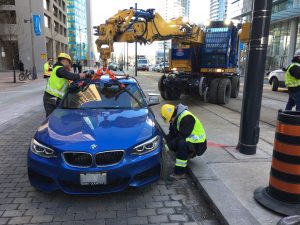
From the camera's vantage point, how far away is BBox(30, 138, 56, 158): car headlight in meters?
3.75

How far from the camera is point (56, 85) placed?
6.12m

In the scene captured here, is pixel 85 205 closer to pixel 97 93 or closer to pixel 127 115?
pixel 127 115

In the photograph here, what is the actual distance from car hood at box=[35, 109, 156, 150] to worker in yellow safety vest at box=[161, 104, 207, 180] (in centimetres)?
38

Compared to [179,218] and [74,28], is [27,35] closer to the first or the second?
[179,218]

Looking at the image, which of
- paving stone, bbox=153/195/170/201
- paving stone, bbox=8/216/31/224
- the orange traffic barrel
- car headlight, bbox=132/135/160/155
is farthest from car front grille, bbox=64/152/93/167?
the orange traffic barrel

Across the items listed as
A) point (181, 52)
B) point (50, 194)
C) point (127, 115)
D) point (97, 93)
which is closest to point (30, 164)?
point (50, 194)

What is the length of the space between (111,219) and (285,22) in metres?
39.9

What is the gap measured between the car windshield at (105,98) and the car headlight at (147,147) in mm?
1214

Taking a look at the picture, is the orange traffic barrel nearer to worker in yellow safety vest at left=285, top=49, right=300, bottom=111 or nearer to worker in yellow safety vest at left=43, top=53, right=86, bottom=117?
worker in yellow safety vest at left=43, top=53, right=86, bottom=117

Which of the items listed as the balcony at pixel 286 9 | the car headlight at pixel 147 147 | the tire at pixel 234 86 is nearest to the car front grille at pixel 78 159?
the car headlight at pixel 147 147

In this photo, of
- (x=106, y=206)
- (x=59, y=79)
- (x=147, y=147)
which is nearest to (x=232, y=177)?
(x=147, y=147)

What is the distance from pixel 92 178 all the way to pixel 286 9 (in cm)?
3404

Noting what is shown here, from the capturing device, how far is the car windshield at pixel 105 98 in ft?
17.0

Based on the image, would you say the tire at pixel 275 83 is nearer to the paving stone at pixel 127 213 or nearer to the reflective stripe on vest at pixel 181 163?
the reflective stripe on vest at pixel 181 163
